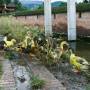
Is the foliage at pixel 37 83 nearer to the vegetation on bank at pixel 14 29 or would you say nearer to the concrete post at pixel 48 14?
the vegetation on bank at pixel 14 29

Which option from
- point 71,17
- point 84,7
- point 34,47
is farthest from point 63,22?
point 34,47

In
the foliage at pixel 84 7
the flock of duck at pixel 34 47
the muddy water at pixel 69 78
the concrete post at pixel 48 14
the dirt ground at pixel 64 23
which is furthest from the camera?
the dirt ground at pixel 64 23

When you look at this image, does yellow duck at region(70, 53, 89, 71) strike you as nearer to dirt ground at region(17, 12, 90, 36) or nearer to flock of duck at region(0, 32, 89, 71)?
flock of duck at region(0, 32, 89, 71)

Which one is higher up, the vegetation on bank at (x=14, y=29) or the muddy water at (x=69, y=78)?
the vegetation on bank at (x=14, y=29)

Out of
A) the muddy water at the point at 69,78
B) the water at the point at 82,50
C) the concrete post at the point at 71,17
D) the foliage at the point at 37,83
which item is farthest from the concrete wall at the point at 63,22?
the foliage at the point at 37,83

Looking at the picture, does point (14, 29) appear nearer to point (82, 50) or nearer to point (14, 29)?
point (14, 29)

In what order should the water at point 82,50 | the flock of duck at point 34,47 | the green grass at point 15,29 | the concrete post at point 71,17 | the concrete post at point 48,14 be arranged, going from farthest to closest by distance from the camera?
the concrete post at point 48,14 → the concrete post at point 71,17 → the green grass at point 15,29 → the water at point 82,50 → the flock of duck at point 34,47

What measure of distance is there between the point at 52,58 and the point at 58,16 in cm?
1911

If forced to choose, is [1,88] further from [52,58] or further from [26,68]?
[52,58]

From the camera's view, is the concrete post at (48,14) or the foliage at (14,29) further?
the concrete post at (48,14)

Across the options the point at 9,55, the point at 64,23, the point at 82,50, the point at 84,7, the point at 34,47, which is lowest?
the point at 82,50

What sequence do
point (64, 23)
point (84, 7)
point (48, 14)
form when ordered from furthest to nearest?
point (64, 23) < point (84, 7) < point (48, 14)

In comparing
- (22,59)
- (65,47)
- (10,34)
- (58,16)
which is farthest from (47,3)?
(22,59)

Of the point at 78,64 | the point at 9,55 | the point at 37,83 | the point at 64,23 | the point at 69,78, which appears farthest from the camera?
the point at 64,23
